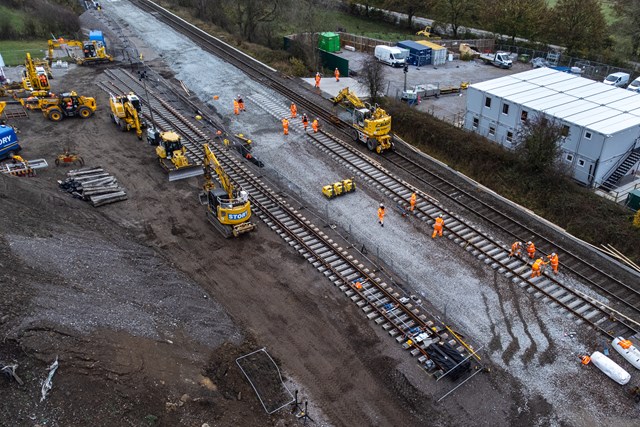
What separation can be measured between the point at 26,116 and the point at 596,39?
49.6m

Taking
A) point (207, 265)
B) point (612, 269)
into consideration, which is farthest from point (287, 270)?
point (612, 269)

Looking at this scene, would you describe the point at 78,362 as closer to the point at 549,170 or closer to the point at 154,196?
the point at 154,196

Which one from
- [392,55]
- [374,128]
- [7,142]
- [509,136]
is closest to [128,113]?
[7,142]

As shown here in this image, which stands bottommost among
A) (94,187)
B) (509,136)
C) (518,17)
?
(94,187)

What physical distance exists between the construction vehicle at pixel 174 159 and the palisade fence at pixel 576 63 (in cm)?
3658

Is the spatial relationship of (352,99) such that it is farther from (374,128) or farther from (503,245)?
(503,245)

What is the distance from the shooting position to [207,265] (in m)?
22.3

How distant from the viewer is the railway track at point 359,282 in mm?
17969

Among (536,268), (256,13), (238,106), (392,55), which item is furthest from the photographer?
(256,13)

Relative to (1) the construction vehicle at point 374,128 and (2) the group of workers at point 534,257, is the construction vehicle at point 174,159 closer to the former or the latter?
(1) the construction vehicle at point 374,128

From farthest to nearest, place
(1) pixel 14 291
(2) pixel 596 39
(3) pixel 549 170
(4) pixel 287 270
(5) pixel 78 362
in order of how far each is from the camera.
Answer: (2) pixel 596 39 < (3) pixel 549 170 < (4) pixel 287 270 < (1) pixel 14 291 < (5) pixel 78 362

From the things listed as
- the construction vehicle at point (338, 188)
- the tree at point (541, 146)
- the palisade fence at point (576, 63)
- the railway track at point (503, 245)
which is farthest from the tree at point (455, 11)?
the construction vehicle at point (338, 188)

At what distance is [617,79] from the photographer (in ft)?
141

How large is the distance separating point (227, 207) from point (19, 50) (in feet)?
135
